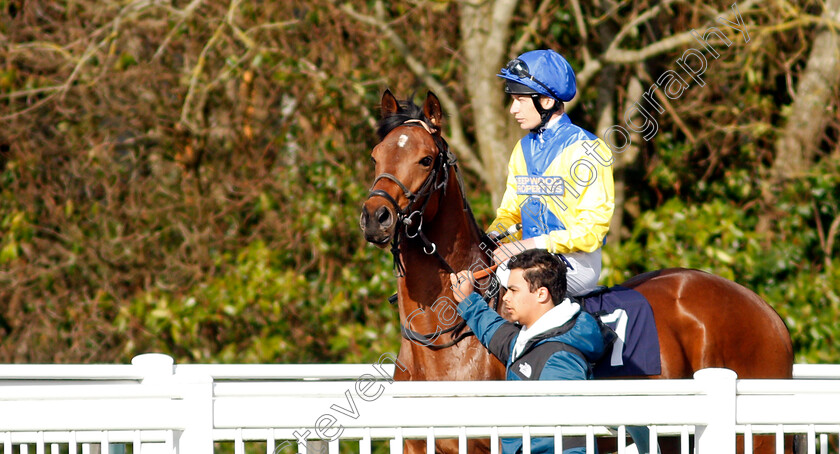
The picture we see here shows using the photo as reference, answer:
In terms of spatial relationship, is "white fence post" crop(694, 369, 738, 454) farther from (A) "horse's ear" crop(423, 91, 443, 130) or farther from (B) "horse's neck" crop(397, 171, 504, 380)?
(A) "horse's ear" crop(423, 91, 443, 130)

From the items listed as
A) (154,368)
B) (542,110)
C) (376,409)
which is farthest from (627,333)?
A: (154,368)

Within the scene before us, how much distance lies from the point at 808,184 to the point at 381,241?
196 inches

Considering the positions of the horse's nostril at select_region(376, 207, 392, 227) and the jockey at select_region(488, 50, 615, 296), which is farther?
the jockey at select_region(488, 50, 615, 296)

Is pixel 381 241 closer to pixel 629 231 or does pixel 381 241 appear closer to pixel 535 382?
pixel 535 382

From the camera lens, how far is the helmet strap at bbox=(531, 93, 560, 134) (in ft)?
12.0

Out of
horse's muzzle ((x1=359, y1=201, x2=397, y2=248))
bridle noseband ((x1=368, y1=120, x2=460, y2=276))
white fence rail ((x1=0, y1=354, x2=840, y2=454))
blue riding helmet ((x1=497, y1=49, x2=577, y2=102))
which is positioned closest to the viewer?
white fence rail ((x1=0, y1=354, x2=840, y2=454))

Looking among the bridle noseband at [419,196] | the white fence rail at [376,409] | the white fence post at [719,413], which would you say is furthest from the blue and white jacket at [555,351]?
the bridle noseband at [419,196]

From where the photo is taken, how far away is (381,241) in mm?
3297

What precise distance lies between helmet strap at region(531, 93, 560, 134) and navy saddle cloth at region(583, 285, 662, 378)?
0.70 m

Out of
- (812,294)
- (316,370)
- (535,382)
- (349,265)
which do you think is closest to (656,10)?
(812,294)

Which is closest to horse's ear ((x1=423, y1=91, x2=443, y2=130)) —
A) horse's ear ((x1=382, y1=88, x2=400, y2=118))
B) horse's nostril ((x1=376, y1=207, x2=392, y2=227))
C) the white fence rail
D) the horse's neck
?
horse's ear ((x1=382, y1=88, x2=400, y2=118))

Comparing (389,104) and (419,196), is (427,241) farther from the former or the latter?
(389,104)

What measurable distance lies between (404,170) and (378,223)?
263mm

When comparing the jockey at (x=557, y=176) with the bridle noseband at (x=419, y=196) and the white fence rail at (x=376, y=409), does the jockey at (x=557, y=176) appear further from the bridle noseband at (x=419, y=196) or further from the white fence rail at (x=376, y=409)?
the white fence rail at (x=376, y=409)
